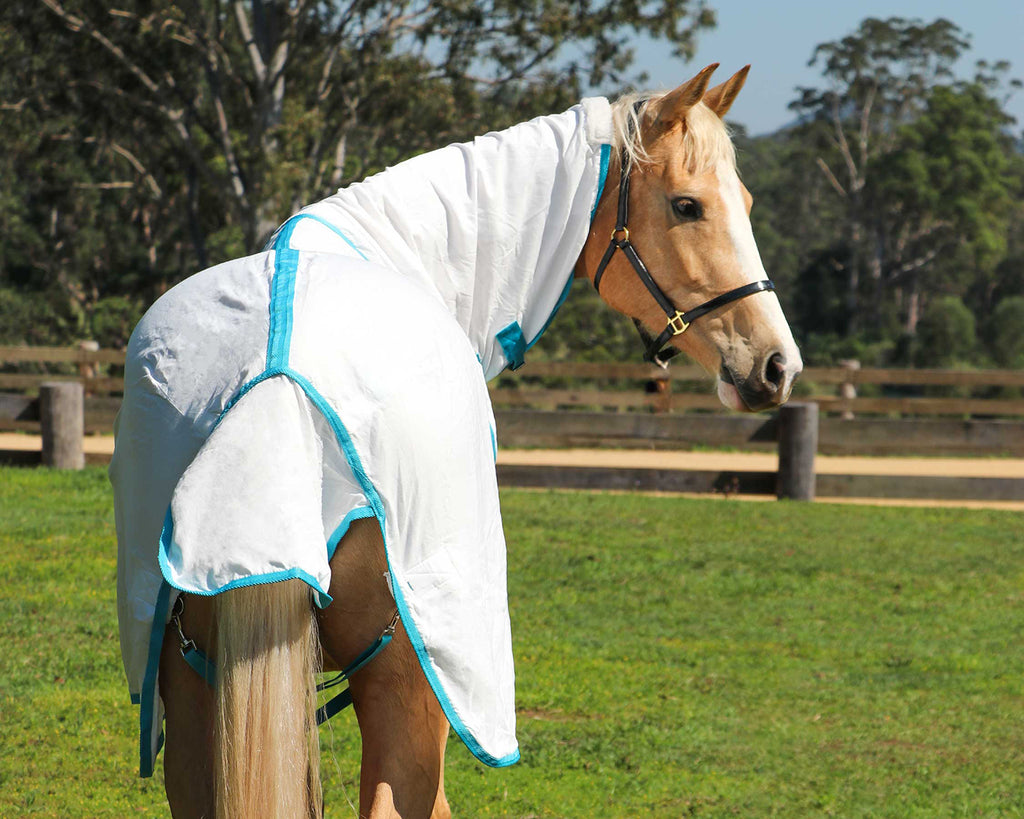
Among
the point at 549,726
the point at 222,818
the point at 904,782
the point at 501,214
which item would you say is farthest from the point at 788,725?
the point at 222,818

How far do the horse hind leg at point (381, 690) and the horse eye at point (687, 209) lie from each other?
1040 millimetres

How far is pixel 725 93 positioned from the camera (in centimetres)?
241

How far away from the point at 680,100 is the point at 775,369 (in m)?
0.60

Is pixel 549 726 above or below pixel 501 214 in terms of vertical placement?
below

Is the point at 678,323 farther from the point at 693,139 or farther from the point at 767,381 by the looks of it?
the point at 693,139

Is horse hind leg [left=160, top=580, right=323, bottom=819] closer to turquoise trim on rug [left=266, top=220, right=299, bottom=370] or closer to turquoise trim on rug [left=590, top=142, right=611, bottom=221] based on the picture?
turquoise trim on rug [left=266, top=220, right=299, bottom=370]

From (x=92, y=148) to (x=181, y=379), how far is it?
28370mm

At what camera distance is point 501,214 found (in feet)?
7.02

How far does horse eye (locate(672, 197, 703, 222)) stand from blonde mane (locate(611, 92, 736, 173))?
7 centimetres

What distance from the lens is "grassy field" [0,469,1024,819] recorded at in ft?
12.0

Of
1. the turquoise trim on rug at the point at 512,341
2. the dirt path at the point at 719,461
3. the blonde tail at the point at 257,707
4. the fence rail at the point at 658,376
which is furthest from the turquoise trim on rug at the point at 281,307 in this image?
the fence rail at the point at 658,376

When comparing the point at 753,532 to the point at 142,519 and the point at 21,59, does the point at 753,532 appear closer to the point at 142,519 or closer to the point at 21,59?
the point at 142,519

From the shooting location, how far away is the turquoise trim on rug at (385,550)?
158cm

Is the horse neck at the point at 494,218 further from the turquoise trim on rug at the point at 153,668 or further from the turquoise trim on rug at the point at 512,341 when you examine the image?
the turquoise trim on rug at the point at 153,668
